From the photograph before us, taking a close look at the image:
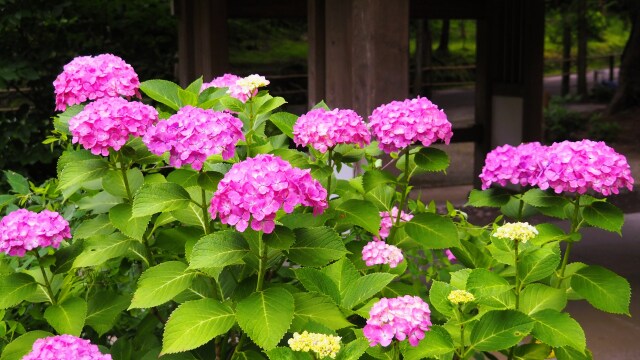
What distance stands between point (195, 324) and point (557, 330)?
794 millimetres

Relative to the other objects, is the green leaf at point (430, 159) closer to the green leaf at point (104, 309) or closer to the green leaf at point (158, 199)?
the green leaf at point (158, 199)

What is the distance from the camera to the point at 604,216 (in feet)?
A: 6.80

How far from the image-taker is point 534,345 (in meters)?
2.08

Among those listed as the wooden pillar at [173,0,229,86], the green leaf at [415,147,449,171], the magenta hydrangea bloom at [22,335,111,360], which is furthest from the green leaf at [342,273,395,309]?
the wooden pillar at [173,0,229,86]

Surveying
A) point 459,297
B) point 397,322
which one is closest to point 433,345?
point 459,297

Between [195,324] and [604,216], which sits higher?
[604,216]

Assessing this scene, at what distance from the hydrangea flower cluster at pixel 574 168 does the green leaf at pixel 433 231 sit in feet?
0.70

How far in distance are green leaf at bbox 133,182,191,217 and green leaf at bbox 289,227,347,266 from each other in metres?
0.29

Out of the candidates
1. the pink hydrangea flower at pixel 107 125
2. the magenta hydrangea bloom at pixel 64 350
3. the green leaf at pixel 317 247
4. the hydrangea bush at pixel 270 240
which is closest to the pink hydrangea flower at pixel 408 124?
the hydrangea bush at pixel 270 240

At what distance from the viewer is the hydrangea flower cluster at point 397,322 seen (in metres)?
1.46

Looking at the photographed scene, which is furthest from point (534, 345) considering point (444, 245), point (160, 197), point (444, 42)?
point (444, 42)

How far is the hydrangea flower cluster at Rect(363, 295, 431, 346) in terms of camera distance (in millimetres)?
1460

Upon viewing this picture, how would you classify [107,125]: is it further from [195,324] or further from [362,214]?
[362,214]

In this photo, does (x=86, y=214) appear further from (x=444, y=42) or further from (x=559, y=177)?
(x=444, y=42)
